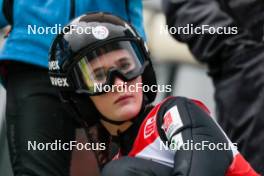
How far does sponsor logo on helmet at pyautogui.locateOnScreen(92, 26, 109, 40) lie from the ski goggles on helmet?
0.10ft

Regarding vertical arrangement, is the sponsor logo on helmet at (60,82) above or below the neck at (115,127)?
above

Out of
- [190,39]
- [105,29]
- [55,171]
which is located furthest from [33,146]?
[190,39]

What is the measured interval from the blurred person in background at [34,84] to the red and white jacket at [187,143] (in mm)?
331

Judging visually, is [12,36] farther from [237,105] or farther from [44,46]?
[237,105]

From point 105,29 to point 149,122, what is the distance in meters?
0.34

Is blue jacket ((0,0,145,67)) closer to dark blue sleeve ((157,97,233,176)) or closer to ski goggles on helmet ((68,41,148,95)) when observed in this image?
ski goggles on helmet ((68,41,148,95))

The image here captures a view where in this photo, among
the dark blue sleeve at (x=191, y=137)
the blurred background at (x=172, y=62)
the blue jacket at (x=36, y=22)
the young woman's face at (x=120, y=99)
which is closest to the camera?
the dark blue sleeve at (x=191, y=137)

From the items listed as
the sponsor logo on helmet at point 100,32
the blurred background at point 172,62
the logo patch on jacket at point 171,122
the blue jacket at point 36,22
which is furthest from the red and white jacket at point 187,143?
the blurred background at point 172,62

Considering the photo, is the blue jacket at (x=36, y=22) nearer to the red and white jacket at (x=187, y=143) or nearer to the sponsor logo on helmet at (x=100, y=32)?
the sponsor logo on helmet at (x=100, y=32)

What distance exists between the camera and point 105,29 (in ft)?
7.85

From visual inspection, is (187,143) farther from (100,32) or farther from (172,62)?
(172,62)

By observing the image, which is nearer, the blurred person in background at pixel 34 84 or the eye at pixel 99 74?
the eye at pixel 99 74

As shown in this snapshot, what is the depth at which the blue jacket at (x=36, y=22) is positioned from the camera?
→ 2.56 metres

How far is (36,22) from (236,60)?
0.71 m
